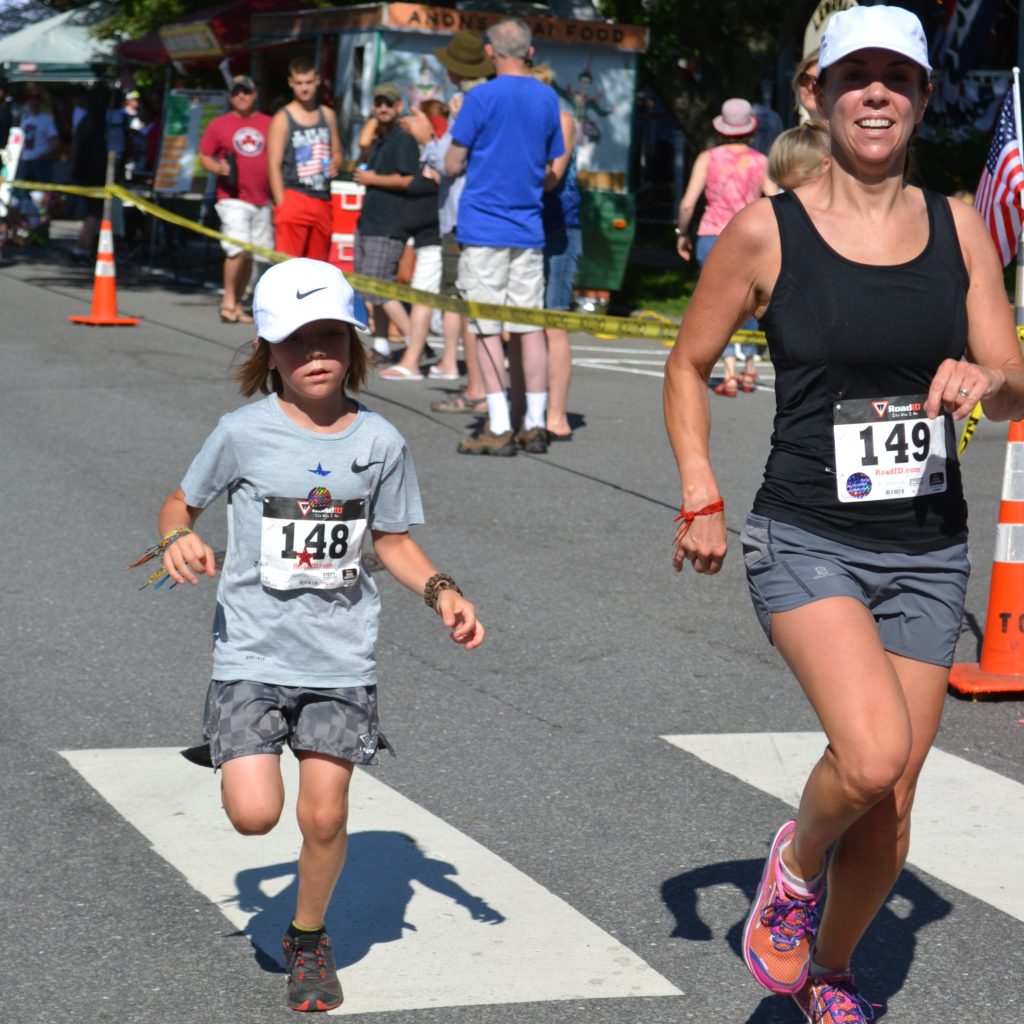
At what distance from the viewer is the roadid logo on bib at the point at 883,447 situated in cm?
357

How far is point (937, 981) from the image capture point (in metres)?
4.03

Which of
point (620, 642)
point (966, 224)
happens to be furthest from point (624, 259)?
point (966, 224)

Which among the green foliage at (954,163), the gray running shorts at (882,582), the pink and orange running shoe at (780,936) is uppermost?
the green foliage at (954,163)

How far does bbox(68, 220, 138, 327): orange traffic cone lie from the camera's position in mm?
15875

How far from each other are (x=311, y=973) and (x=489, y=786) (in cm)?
Result: 147

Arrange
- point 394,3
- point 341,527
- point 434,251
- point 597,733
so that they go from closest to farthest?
point 341,527 < point 597,733 < point 434,251 < point 394,3

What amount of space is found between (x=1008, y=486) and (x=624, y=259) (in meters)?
12.0

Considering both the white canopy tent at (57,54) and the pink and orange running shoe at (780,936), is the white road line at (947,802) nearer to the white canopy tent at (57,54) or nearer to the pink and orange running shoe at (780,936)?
the pink and orange running shoe at (780,936)

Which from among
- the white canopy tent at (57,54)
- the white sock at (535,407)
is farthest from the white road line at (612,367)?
the white canopy tent at (57,54)

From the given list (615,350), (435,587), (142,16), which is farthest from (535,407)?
(142,16)

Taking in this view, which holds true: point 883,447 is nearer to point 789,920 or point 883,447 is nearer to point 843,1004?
point 789,920

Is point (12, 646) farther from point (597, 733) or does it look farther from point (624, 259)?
point (624, 259)

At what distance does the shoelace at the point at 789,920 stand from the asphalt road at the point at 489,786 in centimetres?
30

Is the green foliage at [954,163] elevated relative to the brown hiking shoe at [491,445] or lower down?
elevated
